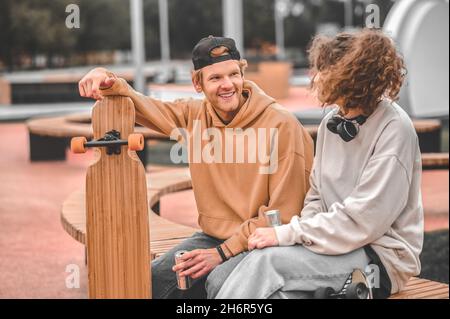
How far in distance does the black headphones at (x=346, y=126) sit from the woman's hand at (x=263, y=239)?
395mm

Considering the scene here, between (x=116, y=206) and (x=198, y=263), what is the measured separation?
375 mm

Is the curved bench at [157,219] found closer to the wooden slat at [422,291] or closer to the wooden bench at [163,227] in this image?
the wooden bench at [163,227]

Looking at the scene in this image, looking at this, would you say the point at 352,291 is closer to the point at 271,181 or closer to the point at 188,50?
the point at 271,181

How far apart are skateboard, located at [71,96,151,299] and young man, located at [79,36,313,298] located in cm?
13

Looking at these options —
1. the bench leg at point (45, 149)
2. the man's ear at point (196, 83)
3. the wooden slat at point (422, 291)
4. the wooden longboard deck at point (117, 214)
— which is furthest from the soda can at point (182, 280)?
the bench leg at point (45, 149)

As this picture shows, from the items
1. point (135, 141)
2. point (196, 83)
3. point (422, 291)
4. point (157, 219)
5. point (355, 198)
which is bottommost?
point (157, 219)

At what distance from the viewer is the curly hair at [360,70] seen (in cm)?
266

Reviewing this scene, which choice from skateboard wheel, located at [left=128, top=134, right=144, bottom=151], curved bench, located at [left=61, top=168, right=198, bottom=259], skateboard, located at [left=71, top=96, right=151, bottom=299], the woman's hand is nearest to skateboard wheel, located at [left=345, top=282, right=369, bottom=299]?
the woman's hand

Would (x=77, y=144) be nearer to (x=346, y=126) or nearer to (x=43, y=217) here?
(x=346, y=126)

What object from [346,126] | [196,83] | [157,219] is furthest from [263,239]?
[157,219]

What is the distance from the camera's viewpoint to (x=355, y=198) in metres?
2.68

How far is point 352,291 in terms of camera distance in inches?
103

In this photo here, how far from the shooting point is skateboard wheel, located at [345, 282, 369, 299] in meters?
2.62
